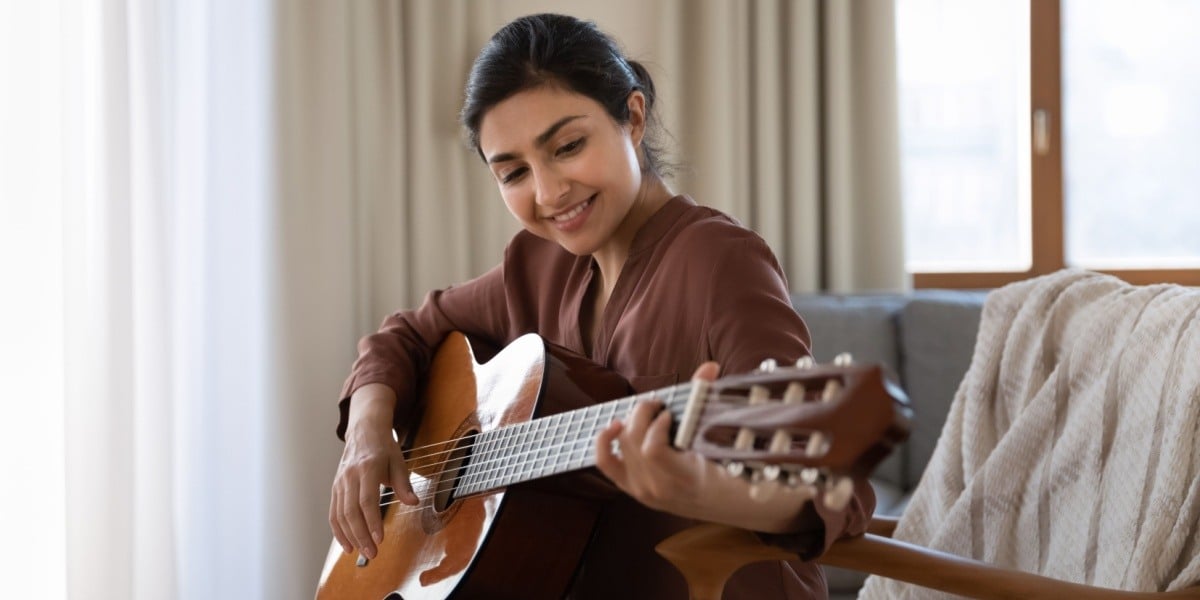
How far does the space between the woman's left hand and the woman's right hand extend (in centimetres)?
52

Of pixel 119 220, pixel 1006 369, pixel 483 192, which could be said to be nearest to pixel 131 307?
pixel 119 220

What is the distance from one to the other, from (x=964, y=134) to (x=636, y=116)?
2.45 m

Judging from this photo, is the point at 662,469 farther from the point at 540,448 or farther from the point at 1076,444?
the point at 1076,444

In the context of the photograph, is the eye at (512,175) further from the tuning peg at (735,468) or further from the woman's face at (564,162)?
the tuning peg at (735,468)

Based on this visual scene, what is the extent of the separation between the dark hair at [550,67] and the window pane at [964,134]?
92.5 inches

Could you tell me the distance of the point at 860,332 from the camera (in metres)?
2.84

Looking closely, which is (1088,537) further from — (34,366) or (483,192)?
(483,192)

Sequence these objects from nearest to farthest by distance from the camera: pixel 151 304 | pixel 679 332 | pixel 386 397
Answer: pixel 679 332 → pixel 386 397 → pixel 151 304

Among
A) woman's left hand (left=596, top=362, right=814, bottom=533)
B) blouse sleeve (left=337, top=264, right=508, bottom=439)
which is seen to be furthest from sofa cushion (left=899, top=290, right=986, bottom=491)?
woman's left hand (left=596, top=362, right=814, bottom=533)

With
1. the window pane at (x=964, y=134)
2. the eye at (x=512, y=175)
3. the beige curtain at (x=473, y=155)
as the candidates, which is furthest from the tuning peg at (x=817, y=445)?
the window pane at (x=964, y=134)

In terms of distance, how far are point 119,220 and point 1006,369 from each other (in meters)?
1.65

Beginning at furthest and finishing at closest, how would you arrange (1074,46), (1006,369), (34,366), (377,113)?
(1074,46) < (377,113) < (34,366) < (1006,369)

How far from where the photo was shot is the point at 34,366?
2.07 metres

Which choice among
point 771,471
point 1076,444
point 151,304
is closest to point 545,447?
point 771,471
